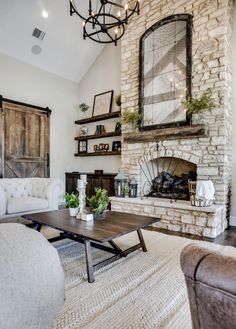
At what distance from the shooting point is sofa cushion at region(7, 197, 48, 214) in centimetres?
358

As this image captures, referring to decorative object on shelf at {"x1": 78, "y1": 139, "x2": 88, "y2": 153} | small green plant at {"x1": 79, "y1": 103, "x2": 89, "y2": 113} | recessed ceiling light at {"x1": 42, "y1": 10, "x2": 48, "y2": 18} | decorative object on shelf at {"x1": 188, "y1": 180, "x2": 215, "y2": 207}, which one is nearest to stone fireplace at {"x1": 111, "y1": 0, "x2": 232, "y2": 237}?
decorative object on shelf at {"x1": 188, "y1": 180, "x2": 215, "y2": 207}

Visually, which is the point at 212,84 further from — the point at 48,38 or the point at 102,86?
the point at 48,38

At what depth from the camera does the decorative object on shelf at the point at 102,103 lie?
6051 mm

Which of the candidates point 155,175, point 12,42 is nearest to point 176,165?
point 155,175

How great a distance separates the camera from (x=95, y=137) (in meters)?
6.22

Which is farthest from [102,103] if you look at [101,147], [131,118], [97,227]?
[97,227]

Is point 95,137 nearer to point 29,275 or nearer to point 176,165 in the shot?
point 176,165

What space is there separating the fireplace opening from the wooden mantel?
25.5 inches

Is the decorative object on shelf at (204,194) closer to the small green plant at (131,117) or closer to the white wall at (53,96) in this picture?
the small green plant at (131,117)

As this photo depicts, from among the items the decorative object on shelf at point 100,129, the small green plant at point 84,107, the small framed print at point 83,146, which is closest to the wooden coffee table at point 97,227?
the decorative object on shelf at point 100,129

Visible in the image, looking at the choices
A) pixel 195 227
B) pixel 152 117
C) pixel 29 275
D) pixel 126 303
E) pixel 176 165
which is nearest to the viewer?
pixel 29 275

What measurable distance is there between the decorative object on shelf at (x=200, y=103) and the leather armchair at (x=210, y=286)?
3488 millimetres

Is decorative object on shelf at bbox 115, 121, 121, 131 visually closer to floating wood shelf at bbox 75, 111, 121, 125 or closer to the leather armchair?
floating wood shelf at bbox 75, 111, 121, 125

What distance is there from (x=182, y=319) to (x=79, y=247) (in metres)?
1.67
